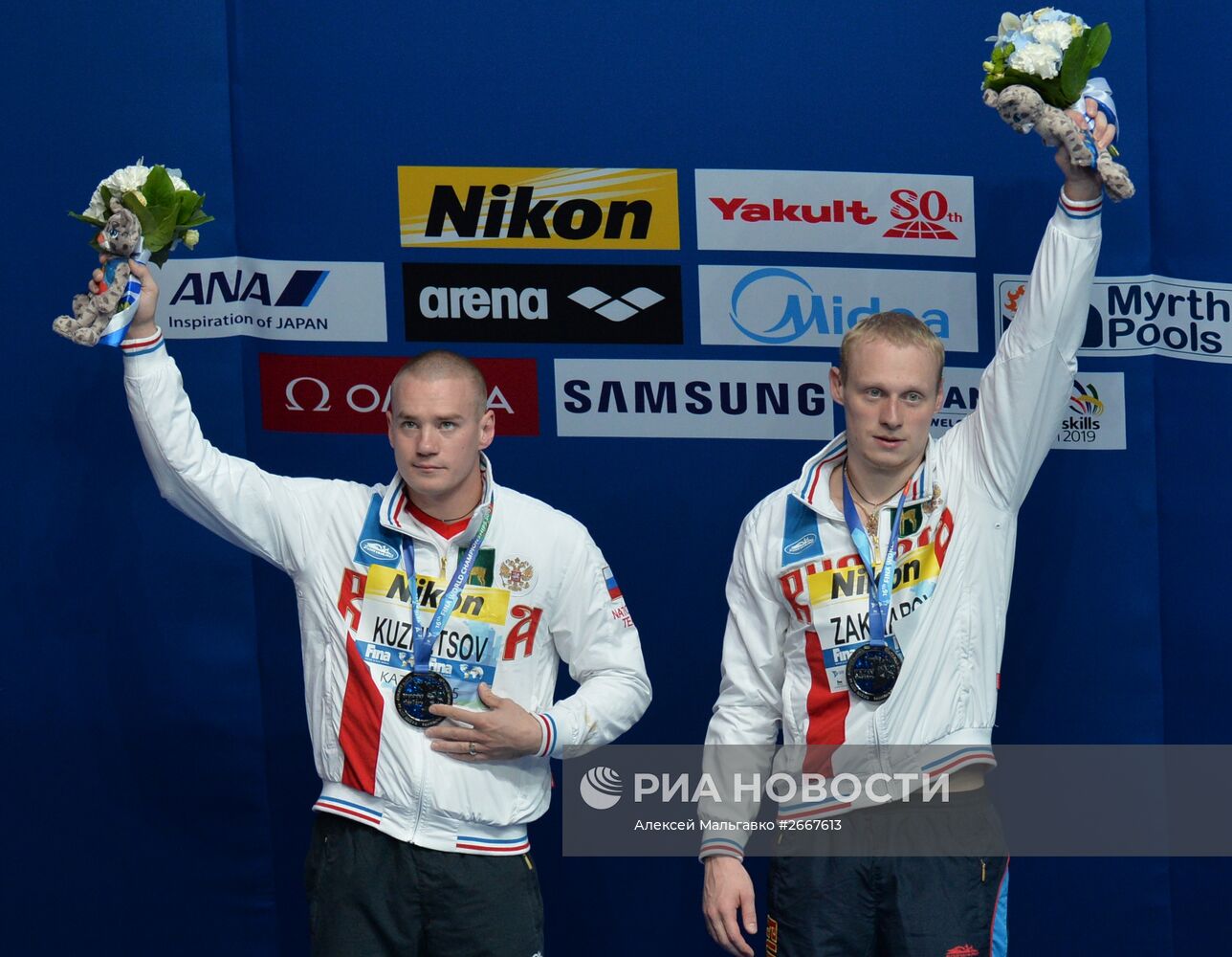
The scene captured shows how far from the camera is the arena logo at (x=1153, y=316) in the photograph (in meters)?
3.39

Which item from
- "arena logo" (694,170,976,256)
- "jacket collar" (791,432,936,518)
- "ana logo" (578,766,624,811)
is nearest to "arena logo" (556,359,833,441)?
"arena logo" (694,170,976,256)

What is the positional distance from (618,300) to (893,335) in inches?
35.6

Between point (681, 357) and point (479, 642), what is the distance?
1.01m

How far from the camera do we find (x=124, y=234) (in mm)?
2643

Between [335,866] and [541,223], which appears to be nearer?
[335,866]

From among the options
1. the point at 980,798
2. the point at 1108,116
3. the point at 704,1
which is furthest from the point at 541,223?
the point at 980,798

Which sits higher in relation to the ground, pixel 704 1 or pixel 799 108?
pixel 704 1

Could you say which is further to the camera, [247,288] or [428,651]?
[247,288]

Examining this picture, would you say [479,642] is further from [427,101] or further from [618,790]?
[427,101]

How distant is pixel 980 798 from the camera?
2.71 meters

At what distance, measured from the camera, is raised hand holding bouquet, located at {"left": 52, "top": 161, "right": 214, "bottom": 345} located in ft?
8.59

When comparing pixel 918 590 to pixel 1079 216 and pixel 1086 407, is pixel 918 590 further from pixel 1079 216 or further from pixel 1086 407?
pixel 1086 407

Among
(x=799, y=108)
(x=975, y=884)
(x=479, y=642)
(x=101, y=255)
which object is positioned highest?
(x=799, y=108)

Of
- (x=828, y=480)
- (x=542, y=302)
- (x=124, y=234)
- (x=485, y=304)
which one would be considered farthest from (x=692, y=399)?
(x=124, y=234)
